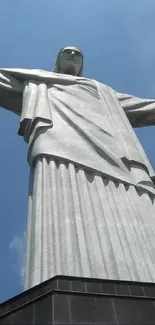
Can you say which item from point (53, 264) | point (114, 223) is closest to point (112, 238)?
point (114, 223)

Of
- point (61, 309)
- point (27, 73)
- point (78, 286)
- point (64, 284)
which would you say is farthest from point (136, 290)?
point (27, 73)

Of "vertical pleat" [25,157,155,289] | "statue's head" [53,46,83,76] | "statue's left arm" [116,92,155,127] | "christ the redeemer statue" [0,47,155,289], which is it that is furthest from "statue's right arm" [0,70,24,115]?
"vertical pleat" [25,157,155,289]

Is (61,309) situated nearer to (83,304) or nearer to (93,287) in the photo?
(83,304)

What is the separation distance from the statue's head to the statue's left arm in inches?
45.9

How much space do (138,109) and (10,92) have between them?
2.64 metres

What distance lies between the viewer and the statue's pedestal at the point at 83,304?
3961mm

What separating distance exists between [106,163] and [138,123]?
3784 millimetres

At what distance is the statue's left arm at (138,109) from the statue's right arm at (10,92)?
2.04 metres

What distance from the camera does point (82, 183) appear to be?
6680mm

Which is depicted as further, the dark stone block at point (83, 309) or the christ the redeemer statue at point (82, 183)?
the christ the redeemer statue at point (82, 183)

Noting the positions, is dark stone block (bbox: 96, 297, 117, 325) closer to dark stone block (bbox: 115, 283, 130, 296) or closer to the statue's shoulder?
dark stone block (bbox: 115, 283, 130, 296)

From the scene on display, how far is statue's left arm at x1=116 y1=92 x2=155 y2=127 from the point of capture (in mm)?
10578

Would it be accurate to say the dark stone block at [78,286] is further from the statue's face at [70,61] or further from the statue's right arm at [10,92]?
the statue's face at [70,61]

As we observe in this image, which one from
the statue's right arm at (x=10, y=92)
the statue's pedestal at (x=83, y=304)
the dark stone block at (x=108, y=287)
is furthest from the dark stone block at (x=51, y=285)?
the statue's right arm at (x=10, y=92)
